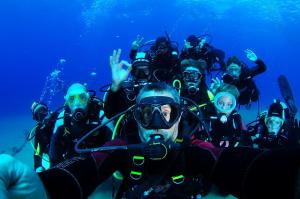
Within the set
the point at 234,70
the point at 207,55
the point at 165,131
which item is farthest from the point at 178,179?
the point at 207,55

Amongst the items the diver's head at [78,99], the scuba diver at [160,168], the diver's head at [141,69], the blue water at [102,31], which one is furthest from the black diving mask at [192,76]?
the blue water at [102,31]

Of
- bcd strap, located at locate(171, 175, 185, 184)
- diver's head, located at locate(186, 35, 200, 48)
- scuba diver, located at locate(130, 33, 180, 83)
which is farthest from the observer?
diver's head, located at locate(186, 35, 200, 48)

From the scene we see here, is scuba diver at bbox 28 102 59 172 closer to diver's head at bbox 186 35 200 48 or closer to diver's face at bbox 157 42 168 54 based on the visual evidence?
diver's face at bbox 157 42 168 54

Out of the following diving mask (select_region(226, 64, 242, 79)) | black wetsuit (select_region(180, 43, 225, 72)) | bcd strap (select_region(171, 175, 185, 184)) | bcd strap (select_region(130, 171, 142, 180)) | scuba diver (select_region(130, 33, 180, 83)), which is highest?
black wetsuit (select_region(180, 43, 225, 72))

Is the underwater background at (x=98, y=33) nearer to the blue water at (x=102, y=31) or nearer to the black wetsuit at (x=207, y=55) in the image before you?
the blue water at (x=102, y=31)

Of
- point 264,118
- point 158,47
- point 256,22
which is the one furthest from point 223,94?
point 256,22

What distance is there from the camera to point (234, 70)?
7.46 m

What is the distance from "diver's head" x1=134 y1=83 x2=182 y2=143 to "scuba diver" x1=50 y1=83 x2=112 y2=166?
271 centimetres

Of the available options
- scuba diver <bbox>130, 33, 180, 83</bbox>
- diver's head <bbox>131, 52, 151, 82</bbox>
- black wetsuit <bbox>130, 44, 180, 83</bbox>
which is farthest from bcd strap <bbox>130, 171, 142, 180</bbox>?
scuba diver <bbox>130, 33, 180, 83</bbox>

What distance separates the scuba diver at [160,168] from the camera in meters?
1.52

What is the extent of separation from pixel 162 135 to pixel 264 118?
12.9ft

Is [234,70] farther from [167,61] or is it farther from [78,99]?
[78,99]

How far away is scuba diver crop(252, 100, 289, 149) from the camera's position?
542 cm

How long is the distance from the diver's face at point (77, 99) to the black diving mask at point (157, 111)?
286cm
